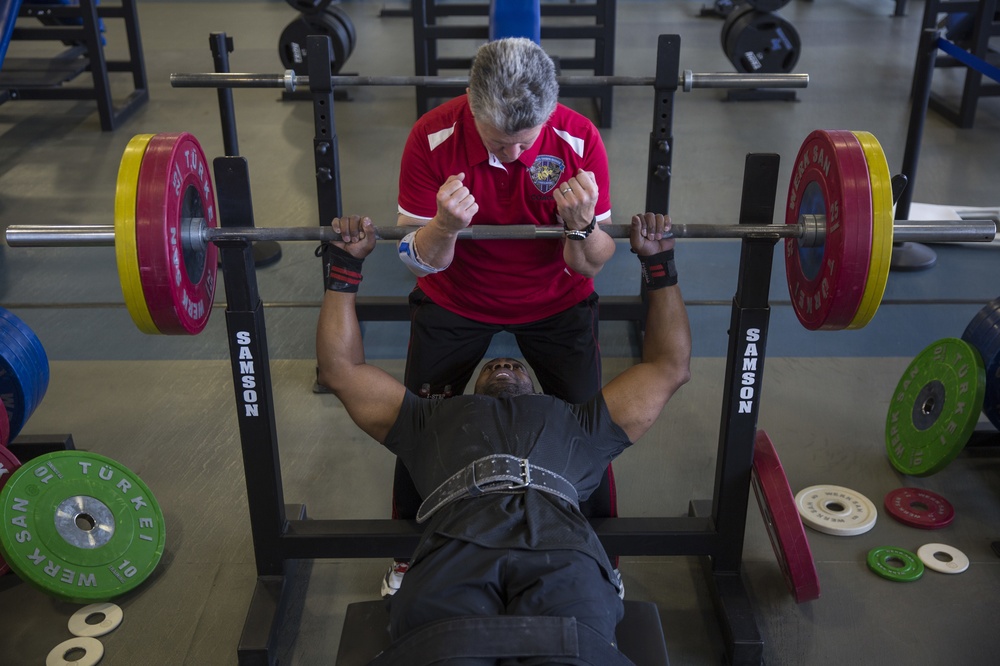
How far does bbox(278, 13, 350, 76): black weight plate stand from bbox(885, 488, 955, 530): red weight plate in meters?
4.61

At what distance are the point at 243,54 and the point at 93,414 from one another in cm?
537

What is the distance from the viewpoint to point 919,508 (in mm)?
2807

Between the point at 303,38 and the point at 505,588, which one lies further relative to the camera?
the point at 303,38

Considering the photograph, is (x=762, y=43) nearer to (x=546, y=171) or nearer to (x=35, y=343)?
(x=546, y=171)

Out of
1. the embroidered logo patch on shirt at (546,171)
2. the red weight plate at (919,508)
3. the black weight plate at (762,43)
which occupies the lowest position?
the red weight plate at (919,508)

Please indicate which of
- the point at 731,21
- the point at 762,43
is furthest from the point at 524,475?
the point at 731,21

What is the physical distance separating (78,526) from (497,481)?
4.07 feet

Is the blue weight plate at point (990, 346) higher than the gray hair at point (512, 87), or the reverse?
the gray hair at point (512, 87)

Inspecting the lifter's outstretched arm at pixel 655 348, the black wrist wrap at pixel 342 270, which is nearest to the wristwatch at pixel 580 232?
the lifter's outstretched arm at pixel 655 348

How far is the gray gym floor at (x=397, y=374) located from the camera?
2.45m

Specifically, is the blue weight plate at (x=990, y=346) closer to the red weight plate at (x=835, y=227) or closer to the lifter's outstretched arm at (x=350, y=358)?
the red weight plate at (x=835, y=227)

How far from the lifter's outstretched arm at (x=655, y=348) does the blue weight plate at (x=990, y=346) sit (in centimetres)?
110

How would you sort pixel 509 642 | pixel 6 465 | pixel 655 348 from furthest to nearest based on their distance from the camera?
pixel 6 465, pixel 655 348, pixel 509 642

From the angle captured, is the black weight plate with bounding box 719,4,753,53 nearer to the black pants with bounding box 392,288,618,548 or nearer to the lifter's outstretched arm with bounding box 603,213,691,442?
the black pants with bounding box 392,288,618,548
